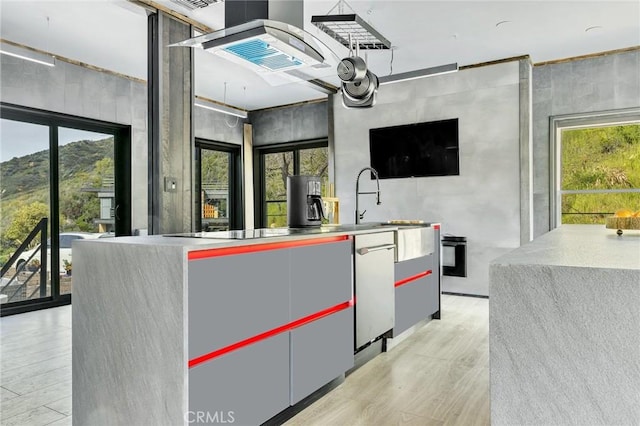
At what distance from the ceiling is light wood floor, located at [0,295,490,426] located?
2932 mm

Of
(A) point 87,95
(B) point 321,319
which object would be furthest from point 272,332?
(A) point 87,95

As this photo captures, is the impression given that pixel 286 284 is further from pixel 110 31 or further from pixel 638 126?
pixel 638 126

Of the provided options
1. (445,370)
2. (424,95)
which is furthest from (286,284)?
(424,95)

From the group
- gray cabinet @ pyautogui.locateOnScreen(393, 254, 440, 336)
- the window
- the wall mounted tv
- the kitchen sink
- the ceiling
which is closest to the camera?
the kitchen sink

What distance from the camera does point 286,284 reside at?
2068mm

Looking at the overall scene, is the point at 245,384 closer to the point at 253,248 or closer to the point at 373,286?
the point at 253,248

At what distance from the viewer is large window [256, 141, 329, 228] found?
735 centimetres

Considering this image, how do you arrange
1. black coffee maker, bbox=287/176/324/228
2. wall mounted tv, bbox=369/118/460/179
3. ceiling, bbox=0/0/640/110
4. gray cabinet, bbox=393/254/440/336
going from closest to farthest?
black coffee maker, bbox=287/176/324/228 < gray cabinet, bbox=393/254/440/336 < ceiling, bbox=0/0/640/110 < wall mounted tv, bbox=369/118/460/179

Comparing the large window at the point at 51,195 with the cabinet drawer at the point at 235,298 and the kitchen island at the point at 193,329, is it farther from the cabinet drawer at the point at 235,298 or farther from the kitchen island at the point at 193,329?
the cabinet drawer at the point at 235,298

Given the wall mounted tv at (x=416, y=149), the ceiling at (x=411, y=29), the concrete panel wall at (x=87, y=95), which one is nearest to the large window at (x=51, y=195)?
the concrete panel wall at (x=87, y=95)

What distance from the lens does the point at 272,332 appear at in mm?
1983

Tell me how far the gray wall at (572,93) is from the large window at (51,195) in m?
5.38

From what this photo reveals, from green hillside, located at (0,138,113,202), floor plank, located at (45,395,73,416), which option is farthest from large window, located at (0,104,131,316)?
floor plank, located at (45,395,73,416)

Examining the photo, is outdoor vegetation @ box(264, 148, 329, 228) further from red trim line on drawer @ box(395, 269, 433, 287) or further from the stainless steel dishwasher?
the stainless steel dishwasher
